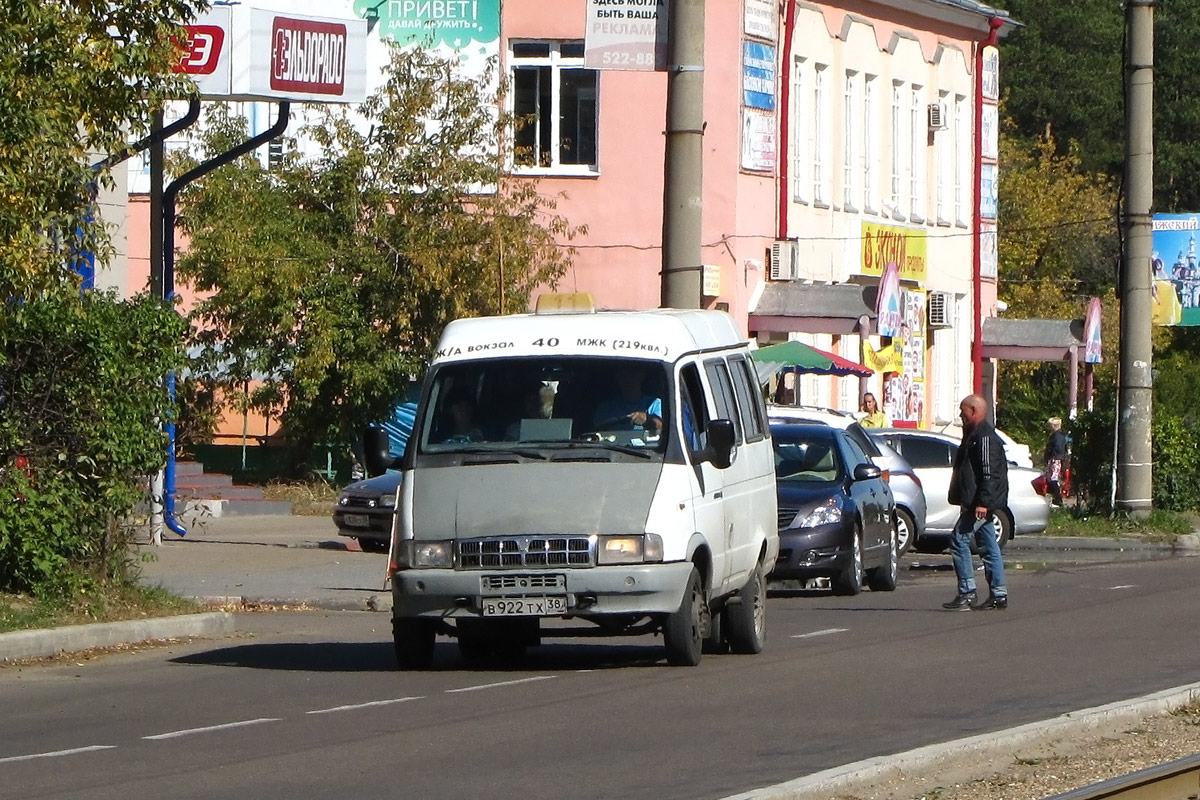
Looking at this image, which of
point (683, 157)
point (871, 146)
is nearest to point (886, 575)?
point (683, 157)

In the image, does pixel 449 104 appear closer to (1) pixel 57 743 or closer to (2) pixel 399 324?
(2) pixel 399 324

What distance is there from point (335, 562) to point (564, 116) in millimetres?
16518

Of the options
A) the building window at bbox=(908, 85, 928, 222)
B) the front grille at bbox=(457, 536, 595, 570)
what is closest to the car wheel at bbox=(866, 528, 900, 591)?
the front grille at bbox=(457, 536, 595, 570)

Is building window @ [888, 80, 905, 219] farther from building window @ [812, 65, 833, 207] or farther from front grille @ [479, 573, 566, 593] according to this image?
front grille @ [479, 573, 566, 593]

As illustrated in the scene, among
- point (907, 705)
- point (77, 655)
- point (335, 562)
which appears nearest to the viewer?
point (907, 705)

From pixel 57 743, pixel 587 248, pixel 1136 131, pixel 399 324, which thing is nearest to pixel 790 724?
pixel 57 743

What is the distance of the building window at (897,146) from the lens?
148ft

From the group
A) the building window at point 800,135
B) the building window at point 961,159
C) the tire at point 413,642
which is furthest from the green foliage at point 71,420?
the building window at point 961,159

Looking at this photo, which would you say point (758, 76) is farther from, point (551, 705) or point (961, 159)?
point (551, 705)

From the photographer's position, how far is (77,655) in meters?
15.4

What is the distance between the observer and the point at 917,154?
4622 cm

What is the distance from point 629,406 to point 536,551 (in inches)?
47.7

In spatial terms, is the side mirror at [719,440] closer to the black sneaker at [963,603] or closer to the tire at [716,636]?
the tire at [716,636]

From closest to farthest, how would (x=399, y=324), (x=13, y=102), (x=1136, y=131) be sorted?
(x=13, y=102) < (x=1136, y=131) < (x=399, y=324)
